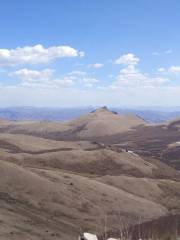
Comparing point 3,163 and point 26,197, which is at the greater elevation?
point 3,163

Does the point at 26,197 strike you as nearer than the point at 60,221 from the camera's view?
No

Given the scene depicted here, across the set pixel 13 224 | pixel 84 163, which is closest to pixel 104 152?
pixel 84 163

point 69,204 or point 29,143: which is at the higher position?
point 29,143

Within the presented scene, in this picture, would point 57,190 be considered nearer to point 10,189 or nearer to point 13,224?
point 10,189

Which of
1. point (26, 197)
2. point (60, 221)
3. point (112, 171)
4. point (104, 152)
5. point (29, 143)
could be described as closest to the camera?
point (60, 221)

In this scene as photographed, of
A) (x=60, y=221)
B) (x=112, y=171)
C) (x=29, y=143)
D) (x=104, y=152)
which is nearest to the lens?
(x=60, y=221)

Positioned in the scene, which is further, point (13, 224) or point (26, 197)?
point (26, 197)

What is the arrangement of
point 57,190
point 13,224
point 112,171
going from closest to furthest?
1. point 13,224
2. point 57,190
3. point 112,171

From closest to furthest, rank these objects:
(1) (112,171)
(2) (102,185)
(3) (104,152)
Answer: (2) (102,185) < (1) (112,171) < (3) (104,152)

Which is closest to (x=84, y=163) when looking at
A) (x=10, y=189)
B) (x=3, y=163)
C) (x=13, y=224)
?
(x=3, y=163)

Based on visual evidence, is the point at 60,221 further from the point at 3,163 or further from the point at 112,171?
the point at 112,171
